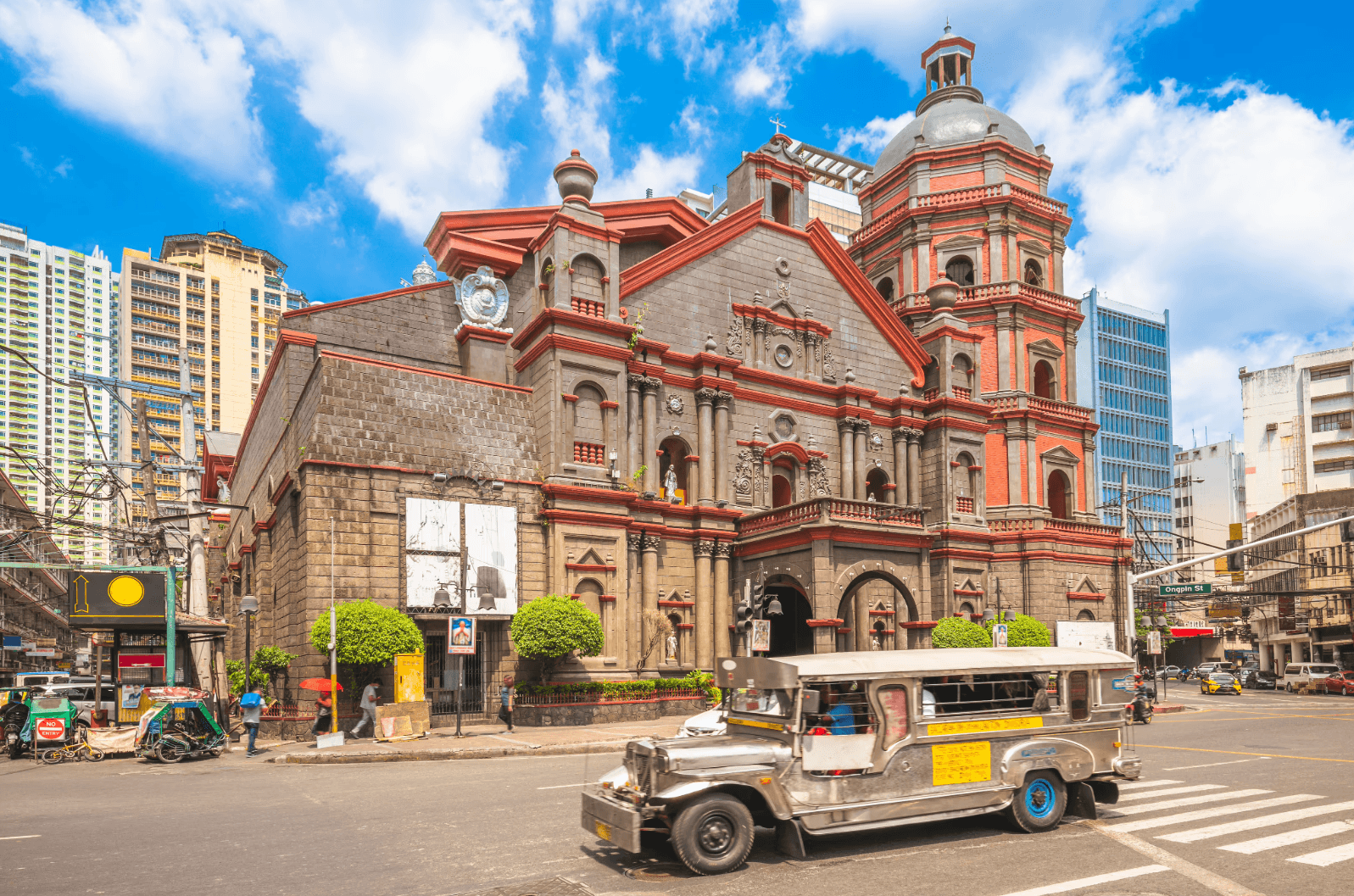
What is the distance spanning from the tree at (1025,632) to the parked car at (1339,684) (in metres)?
22.5

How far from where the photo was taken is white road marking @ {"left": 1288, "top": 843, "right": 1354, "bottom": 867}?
9.84 m

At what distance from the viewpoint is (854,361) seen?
3919 cm

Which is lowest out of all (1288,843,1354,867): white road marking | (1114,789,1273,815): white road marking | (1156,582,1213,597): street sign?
(1114,789,1273,815): white road marking

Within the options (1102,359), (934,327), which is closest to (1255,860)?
(934,327)

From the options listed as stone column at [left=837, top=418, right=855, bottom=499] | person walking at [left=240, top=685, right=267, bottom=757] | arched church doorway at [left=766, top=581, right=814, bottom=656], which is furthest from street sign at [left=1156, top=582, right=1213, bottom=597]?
person walking at [left=240, top=685, right=267, bottom=757]

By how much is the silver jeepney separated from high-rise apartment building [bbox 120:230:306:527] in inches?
4319

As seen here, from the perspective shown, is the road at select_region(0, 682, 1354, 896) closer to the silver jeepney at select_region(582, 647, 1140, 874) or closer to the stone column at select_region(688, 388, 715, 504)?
the silver jeepney at select_region(582, 647, 1140, 874)

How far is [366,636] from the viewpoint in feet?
A: 80.4

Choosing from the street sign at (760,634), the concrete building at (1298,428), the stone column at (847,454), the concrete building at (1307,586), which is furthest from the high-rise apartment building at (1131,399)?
the street sign at (760,634)

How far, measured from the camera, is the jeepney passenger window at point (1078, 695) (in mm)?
11938

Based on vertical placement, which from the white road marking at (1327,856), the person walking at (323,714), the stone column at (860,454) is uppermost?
the stone column at (860,454)

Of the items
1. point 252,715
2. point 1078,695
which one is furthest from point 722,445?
point 1078,695

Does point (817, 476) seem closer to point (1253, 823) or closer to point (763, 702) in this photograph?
point (1253, 823)

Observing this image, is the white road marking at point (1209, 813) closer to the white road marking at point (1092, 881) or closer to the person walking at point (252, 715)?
the white road marking at point (1092, 881)
